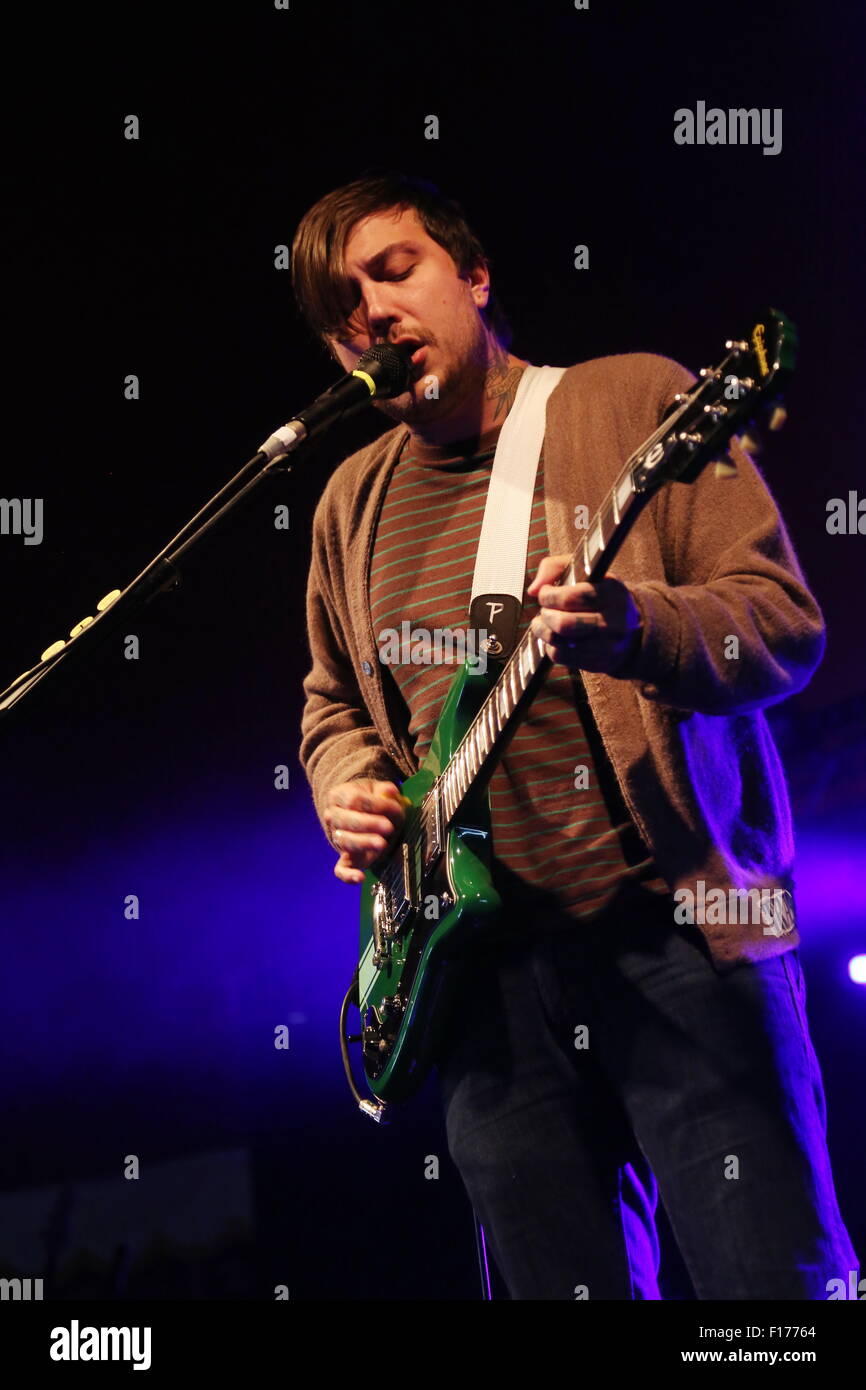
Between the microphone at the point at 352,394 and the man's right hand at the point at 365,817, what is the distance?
511mm

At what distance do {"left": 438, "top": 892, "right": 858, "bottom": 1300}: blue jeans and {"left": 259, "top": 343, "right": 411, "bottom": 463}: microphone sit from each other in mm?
709

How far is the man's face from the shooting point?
1.93 metres

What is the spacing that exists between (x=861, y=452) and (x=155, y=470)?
1.60 metres

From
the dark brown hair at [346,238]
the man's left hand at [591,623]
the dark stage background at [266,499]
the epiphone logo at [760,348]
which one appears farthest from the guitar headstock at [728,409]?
the dark stage background at [266,499]

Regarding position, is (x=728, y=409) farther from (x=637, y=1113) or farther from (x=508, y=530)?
(x=637, y=1113)

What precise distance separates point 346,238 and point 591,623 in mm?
1084

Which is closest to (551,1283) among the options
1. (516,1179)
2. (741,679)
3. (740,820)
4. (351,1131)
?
(516,1179)

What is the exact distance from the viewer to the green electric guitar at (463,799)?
133 cm

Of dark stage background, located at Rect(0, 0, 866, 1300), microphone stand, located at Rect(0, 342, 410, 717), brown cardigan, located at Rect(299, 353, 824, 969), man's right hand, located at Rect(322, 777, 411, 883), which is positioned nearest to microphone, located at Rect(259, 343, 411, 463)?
microphone stand, located at Rect(0, 342, 410, 717)

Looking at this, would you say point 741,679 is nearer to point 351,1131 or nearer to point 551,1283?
point 551,1283

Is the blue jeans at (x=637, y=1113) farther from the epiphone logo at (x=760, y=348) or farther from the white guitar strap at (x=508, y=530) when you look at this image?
the epiphone logo at (x=760, y=348)

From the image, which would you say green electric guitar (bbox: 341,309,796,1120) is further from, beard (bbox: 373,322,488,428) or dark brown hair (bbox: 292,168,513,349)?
dark brown hair (bbox: 292,168,513,349)

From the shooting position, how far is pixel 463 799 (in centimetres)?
164

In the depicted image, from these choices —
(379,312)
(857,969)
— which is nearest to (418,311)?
(379,312)
